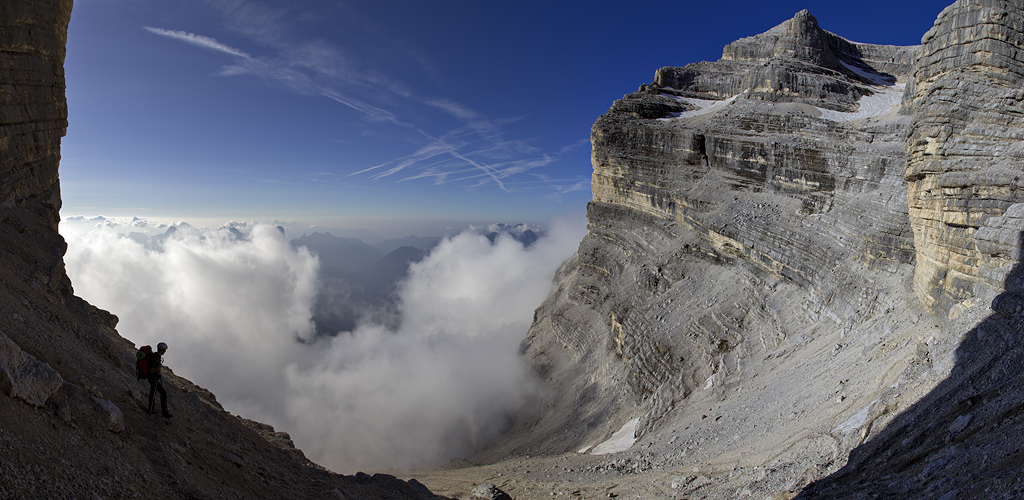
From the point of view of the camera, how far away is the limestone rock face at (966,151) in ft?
38.1

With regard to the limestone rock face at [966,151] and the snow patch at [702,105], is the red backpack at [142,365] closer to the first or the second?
the limestone rock face at [966,151]

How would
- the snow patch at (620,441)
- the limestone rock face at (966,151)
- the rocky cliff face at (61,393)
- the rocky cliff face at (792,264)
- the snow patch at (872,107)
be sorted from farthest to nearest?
the snow patch at (872,107), the snow patch at (620,441), the limestone rock face at (966,151), the rocky cliff face at (792,264), the rocky cliff face at (61,393)

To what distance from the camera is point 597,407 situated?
98.4 ft

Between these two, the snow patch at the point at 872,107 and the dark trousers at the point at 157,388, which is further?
the snow patch at the point at 872,107

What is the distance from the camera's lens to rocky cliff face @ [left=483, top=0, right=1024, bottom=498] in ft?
37.0

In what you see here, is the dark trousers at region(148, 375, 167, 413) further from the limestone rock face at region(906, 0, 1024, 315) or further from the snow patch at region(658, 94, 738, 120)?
the snow patch at region(658, 94, 738, 120)

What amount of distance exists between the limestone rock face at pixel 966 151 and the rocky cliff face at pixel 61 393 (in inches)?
710

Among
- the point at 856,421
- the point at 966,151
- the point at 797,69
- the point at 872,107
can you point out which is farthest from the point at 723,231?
the point at 797,69

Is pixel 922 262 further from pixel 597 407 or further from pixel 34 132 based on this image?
pixel 34 132

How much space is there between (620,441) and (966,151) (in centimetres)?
1873

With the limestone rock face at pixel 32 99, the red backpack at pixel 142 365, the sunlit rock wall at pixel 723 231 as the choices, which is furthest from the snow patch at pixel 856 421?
the limestone rock face at pixel 32 99

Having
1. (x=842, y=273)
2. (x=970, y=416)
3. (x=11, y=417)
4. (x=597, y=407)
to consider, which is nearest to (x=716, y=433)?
(x=970, y=416)

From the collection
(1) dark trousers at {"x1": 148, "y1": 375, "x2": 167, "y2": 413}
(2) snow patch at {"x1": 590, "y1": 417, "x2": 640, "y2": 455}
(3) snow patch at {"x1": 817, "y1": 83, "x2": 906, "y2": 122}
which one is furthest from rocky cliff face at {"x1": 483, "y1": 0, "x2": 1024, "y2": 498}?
(1) dark trousers at {"x1": 148, "y1": 375, "x2": 167, "y2": 413}

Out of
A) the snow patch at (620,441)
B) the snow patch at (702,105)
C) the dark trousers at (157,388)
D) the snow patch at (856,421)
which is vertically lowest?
the snow patch at (620,441)
